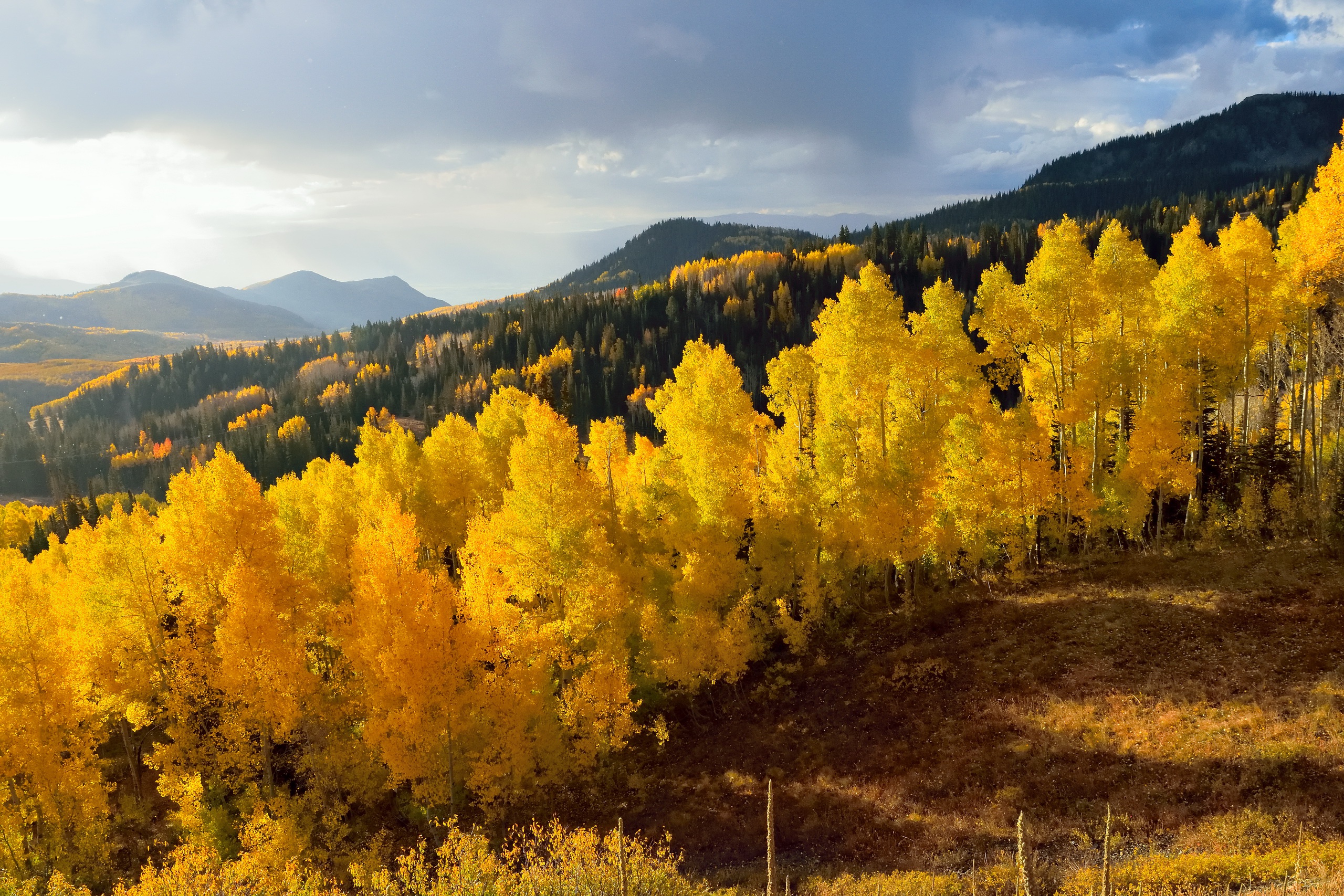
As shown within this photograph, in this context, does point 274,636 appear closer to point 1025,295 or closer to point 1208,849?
point 1208,849

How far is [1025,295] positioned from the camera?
30.4m

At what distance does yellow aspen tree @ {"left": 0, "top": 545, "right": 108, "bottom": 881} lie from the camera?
21953mm

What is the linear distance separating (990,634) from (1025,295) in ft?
53.6

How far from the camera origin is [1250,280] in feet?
99.0

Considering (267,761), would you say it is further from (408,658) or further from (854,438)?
(854,438)

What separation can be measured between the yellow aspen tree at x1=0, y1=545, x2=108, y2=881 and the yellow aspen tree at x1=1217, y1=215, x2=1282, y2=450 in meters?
52.5

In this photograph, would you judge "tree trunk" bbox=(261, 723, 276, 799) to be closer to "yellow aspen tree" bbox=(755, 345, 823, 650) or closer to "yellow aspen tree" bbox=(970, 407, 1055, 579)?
"yellow aspen tree" bbox=(755, 345, 823, 650)

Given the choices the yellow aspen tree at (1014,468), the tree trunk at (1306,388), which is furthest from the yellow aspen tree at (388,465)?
the tree trunk at (1306,388)

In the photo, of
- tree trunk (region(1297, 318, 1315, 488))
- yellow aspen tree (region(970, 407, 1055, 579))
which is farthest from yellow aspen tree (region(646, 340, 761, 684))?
tree trunk (region(1297, 318, 1315, 488))

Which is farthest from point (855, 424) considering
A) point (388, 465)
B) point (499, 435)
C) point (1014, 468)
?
point (388, 465)

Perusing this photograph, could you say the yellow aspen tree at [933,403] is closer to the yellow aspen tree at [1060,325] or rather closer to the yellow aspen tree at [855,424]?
the yellow aspen tree at [855,424]

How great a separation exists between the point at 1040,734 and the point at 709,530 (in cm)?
1531

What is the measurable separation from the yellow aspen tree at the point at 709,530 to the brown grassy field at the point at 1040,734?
4.54m

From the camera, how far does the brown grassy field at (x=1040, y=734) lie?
19.9m
